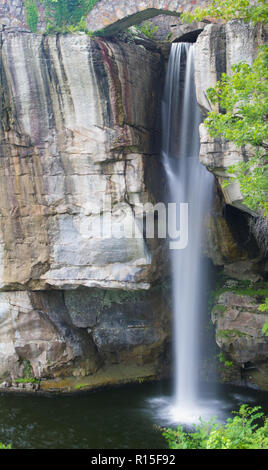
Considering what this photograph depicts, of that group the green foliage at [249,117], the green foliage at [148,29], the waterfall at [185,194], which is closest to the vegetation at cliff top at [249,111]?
the green foliage at [249,117]

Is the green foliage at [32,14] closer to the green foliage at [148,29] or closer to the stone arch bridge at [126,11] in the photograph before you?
the stone arch bridge at [126,11]

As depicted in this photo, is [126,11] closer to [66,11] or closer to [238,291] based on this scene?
[66,11]

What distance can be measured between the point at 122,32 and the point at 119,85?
Answer: 5.21ft

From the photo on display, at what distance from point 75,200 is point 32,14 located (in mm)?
5001

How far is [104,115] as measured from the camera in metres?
10.8

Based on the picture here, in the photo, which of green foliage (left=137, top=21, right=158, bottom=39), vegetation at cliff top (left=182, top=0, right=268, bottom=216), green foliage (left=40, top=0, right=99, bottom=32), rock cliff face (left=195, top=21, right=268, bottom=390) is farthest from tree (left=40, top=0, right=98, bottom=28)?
rock cliff face (left=195, top=21, right=268, bottom=390)

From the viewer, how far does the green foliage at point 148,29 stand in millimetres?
12414

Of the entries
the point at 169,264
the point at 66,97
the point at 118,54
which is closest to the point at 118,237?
the point at 169,264

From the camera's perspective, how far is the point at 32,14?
11.3 m

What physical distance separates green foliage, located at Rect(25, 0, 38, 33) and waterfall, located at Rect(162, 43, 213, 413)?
375 centimetres

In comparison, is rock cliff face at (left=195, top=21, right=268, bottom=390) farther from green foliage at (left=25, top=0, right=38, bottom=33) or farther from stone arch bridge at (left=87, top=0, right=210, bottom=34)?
green foliage at (left=25, top=0, right=38, bottom=33)

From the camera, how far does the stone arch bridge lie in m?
10.2

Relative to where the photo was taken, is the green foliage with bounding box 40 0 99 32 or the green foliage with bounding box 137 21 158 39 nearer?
the green foliage with bounding box 40 0 99 32

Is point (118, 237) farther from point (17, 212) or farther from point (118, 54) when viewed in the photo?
point (118, 54)
